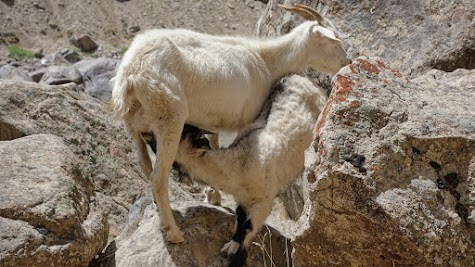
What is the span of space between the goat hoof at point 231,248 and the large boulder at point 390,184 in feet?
3.91

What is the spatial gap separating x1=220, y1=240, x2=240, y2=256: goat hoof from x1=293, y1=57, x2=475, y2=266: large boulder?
1.19 meters

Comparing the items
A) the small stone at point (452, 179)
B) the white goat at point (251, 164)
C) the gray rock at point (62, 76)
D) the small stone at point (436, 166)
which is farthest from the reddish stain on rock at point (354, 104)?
the gray rock at point (62, 76)

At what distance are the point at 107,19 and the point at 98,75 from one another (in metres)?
11.1

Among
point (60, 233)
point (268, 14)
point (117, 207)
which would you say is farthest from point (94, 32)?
point (60, 233)

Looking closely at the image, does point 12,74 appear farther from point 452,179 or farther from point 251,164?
point 452,179

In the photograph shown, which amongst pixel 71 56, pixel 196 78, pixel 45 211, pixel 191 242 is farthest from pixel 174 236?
pixel 71 56

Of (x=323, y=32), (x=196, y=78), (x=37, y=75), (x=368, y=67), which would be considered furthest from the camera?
(x=37, y=75)

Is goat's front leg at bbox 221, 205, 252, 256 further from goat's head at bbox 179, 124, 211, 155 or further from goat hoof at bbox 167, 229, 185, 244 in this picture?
goat's head at bbox 179, 124, 211, 155

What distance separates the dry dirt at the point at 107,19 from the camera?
27469mm

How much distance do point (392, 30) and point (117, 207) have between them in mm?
3218

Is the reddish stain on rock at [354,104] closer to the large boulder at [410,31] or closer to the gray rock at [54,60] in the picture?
the large boulder at [410,31]

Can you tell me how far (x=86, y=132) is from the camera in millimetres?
6902

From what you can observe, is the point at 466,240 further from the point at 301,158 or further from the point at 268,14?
the point at 268,14

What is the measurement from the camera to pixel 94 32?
28719 millimetres
